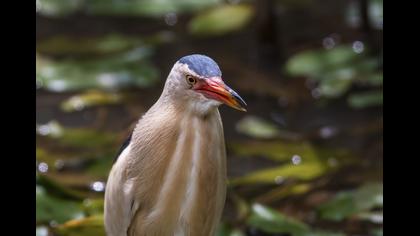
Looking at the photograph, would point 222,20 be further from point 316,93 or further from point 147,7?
point 316,93

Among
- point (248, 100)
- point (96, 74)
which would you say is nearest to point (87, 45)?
point (96, 74)

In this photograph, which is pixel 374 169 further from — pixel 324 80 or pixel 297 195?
pixel 324 80

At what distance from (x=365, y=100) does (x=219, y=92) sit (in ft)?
6.03

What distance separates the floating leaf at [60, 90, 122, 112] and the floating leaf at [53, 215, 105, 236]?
101 cm

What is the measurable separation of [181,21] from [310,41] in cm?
52

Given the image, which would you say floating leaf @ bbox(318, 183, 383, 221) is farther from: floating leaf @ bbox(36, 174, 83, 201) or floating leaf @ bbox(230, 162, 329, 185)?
floating leaf @ bbox(36, 174, 83, 201)

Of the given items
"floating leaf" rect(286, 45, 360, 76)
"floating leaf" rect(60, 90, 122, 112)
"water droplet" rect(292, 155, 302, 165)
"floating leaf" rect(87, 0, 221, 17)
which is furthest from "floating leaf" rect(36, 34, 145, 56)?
"water droplet" rect(292, 155, 302, 165)

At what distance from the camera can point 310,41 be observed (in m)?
4.13

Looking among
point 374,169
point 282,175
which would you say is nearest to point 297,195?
point 282,175

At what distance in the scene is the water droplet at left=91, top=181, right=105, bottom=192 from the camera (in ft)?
9.99

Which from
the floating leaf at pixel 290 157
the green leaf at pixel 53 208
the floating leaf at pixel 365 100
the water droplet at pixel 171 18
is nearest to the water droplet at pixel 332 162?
the floating leaf at pixel 290 157

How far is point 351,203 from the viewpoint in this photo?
117 inches

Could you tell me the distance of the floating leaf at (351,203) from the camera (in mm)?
2916
